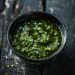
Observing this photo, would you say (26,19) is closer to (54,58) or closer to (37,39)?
(37,39)

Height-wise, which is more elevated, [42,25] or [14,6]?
[14,6]

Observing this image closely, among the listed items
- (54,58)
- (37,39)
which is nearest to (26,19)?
(37,39)

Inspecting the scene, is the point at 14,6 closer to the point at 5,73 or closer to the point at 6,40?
the point at 6,40

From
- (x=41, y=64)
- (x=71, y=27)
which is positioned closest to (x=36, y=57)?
(x=41, y=64)

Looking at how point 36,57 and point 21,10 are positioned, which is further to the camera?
point 21,10
